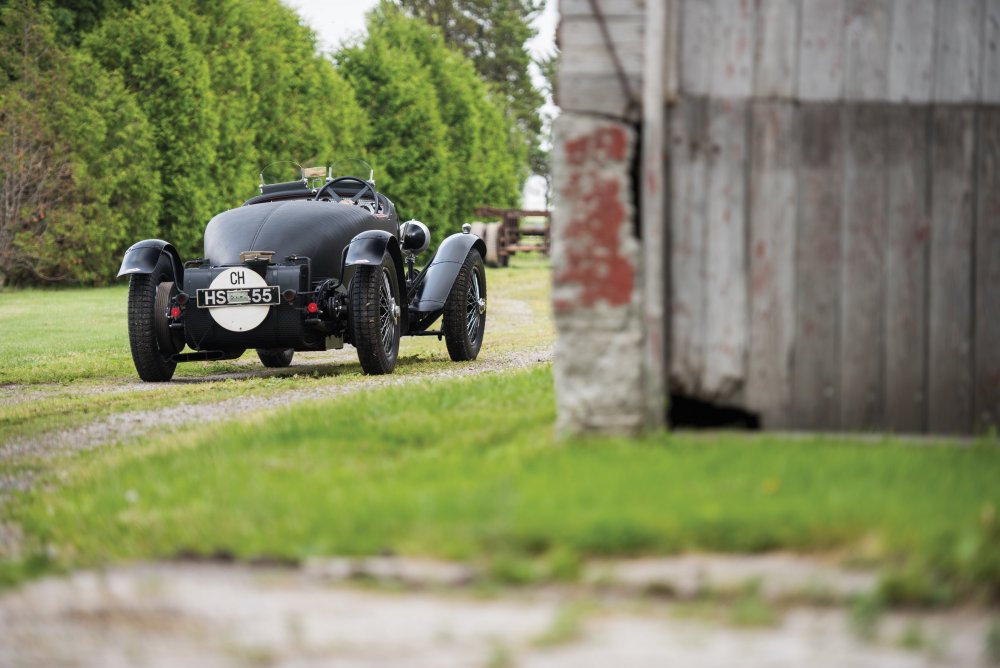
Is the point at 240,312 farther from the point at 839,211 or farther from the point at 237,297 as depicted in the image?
the point at 839,211

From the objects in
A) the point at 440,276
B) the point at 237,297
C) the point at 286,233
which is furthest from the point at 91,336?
the point at 237,297

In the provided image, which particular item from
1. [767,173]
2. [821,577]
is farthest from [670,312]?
[821,577]

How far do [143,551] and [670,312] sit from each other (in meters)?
2.63

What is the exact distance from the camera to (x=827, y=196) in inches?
242

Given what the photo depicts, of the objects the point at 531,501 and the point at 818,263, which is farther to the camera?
the point at 818,263

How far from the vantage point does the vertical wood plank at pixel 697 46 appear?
20.2ft

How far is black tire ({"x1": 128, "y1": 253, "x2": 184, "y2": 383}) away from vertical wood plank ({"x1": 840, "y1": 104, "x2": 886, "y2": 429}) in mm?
7097

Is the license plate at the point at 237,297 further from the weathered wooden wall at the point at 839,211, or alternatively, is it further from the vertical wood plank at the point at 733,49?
the vertical wood plank at the point at 733,49

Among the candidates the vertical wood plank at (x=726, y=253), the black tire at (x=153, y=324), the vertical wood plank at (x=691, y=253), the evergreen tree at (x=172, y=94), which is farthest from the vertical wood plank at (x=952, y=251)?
the evergreen tree at (x=172, y=94)

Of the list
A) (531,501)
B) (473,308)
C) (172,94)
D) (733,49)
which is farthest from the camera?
(172,94)

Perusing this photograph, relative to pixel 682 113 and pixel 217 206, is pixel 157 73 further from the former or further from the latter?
pixel 682 113

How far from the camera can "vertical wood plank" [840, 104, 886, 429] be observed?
6.12 metres

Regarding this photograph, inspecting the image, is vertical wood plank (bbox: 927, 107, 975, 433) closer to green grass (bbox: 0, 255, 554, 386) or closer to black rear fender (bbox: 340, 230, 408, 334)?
black rear fender (bbox: 340, 230, 408, 334)

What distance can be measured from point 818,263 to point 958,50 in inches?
45.8
